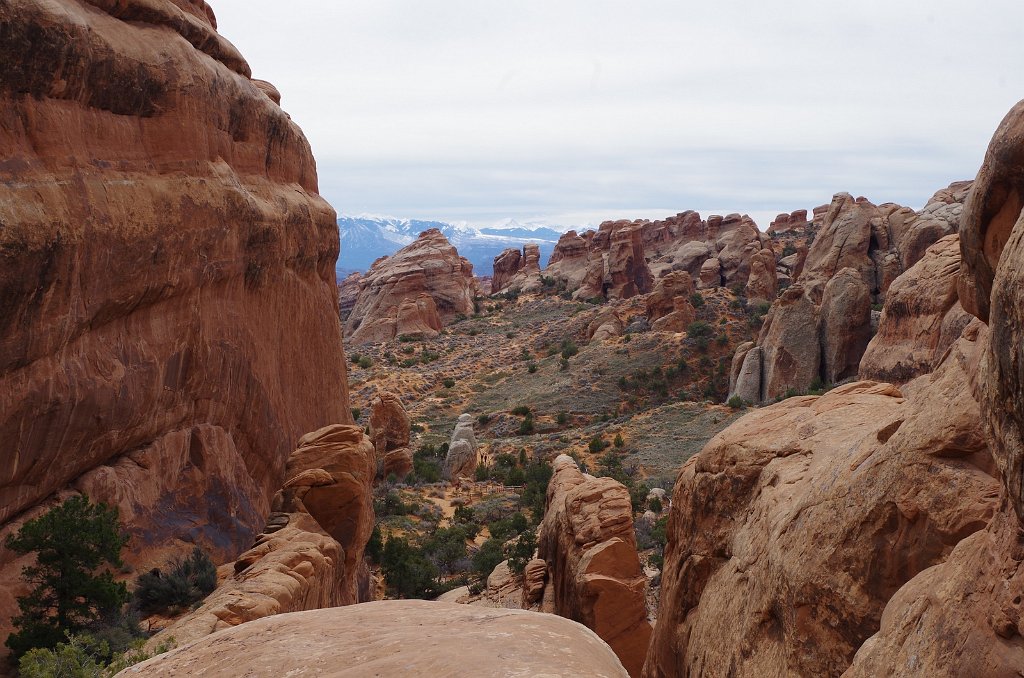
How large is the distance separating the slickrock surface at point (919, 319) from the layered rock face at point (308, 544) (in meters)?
17.5

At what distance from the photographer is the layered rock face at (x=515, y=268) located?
100 m

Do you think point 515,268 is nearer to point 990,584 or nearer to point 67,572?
point 67,572

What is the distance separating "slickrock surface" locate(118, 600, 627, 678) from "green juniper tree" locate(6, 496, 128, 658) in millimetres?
5520

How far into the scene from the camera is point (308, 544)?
1359 cm

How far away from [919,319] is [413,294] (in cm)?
6058

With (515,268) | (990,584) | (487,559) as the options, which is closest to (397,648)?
(990,584)

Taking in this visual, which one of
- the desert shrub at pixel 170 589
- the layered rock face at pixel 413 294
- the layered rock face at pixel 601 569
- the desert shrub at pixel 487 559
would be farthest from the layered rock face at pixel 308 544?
the layered rock face at pixel 413 294

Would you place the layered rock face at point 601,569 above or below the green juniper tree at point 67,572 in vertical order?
below

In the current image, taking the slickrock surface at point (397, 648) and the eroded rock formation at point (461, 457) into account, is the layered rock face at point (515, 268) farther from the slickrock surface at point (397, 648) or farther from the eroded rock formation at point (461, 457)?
the slickrock surface at point (397, 648)

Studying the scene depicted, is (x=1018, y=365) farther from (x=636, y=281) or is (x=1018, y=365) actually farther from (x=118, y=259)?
(x=636, y=281)

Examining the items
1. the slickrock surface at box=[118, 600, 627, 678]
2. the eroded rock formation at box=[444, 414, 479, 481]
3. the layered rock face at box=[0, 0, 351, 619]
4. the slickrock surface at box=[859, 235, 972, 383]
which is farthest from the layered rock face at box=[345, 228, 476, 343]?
the slickrock surface at box=[118, 600, 627, 678]

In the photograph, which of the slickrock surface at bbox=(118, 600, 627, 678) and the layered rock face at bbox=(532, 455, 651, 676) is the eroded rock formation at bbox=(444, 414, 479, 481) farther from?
the slickrock surface at bbox=(118, 600, 627, 678)

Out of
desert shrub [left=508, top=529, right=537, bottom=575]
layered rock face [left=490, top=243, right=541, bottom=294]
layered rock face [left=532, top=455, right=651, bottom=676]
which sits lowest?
desert shrub [left=508, top=529, right=537, bottom=575]

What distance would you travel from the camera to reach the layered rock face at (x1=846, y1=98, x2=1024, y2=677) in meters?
4.34
